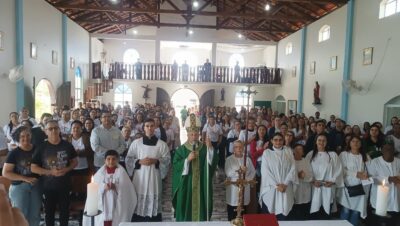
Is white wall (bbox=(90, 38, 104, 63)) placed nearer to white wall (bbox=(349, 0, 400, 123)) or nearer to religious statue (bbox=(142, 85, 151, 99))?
religious statue (bbox=(142, 85, 151, 99))

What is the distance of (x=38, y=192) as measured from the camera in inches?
159

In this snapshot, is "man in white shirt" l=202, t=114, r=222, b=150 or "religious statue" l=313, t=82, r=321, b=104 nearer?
"man in white shirt" l=202, t=114, r=222, b=150

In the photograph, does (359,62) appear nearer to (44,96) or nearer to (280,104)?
(280,104)

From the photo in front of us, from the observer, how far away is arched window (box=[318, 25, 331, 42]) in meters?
12.6

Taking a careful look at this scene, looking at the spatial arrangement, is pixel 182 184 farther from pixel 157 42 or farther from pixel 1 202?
pixel 157 42

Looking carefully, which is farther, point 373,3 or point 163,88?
point 163,88

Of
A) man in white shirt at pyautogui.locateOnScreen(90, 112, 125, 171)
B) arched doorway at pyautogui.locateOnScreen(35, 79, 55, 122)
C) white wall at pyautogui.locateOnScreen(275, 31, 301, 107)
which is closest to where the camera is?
man in white shirt at pyautogui.locateOnScreen(90, 112, 125, 171)

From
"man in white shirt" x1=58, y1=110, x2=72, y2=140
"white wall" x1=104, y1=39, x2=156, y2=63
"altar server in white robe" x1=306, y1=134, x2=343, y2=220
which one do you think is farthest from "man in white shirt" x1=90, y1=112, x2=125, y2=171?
"white wall" x1=104, y1=39, x2=156, y2=63

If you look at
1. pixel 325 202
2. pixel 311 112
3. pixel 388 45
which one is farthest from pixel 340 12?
pixel 325 202

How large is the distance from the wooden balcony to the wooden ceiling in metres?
2.14

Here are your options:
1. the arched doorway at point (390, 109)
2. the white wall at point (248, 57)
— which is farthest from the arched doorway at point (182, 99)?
the arched doorway at point (390, 109)

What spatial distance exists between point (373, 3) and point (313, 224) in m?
9.21

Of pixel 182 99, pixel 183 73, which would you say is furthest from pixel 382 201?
pixel 182 99

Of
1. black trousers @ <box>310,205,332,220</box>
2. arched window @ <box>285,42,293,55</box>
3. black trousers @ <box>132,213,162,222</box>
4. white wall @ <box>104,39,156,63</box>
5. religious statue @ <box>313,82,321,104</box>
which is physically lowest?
black trousers @ <box>132,213,162,222</box>
